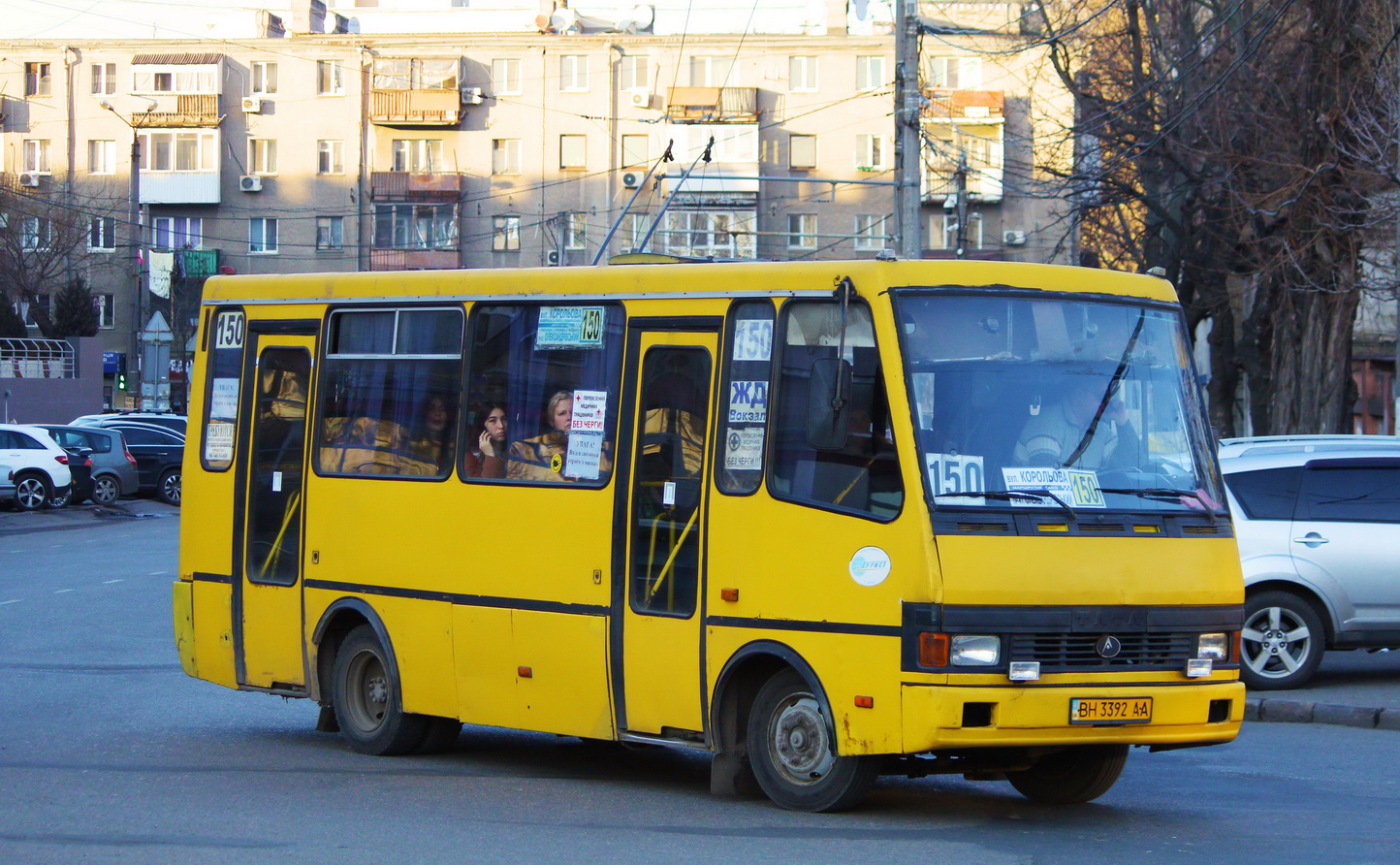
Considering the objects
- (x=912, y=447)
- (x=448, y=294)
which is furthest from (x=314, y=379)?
(x=912, y=447)

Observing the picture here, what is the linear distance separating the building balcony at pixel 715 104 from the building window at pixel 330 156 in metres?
12.5

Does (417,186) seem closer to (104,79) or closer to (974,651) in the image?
(104,79)

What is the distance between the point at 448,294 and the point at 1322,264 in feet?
53.7

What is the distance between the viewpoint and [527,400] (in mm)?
9508

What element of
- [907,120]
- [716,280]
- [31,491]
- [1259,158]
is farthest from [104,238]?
[716,280]

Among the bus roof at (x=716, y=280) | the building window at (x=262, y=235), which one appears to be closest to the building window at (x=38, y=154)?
the building window at (x=262, y=235)

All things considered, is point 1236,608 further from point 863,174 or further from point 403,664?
point 863,174

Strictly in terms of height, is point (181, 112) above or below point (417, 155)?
above

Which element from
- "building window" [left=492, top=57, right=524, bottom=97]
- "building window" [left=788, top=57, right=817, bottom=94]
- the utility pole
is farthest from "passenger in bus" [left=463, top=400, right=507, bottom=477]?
"building window" [left=492, top=57, right=524, bottom=97]

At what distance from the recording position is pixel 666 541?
28.3 feet

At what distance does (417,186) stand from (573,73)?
688 centimetres

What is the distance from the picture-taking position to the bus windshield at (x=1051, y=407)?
25.3ft

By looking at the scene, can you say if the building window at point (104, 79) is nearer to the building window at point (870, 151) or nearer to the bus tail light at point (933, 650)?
the building window at point (870, 151)

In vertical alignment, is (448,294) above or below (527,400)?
above
